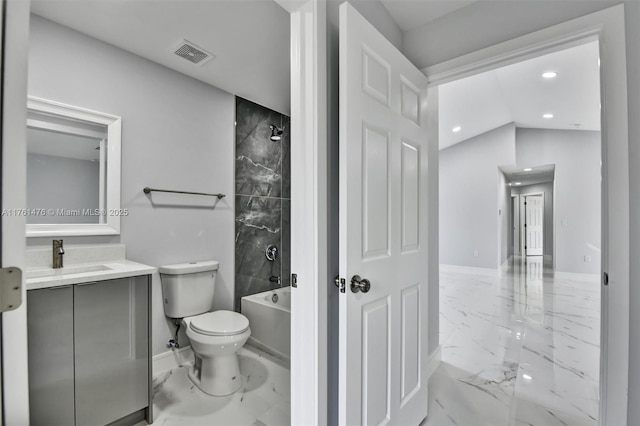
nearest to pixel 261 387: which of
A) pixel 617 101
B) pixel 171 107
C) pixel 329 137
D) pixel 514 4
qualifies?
pixel 329 137

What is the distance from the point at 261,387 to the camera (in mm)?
2176

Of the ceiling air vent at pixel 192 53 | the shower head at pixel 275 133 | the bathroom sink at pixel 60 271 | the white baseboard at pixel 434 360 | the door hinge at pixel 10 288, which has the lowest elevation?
the white baseboard at pixel 434 360

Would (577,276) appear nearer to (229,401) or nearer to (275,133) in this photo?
(275,133)

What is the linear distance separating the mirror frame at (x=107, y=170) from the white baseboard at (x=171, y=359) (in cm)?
106

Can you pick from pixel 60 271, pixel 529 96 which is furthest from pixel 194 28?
pixel 529 96

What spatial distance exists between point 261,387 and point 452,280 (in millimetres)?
4588

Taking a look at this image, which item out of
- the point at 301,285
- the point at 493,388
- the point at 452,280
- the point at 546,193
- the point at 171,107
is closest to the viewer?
the point at 301,285

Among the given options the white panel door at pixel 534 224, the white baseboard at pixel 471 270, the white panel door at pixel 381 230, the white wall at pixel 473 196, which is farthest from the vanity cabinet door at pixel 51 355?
the white panel door at pixel 534 224

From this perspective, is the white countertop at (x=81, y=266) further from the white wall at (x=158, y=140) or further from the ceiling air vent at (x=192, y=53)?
the ceiling air vent at (x=192, y=53)

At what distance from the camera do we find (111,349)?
5.20 ft

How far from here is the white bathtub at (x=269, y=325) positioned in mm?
2658

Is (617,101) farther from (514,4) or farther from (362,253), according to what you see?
(362,253)

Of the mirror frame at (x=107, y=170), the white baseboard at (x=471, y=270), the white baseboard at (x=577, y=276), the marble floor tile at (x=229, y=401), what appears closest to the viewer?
the marble floor tile at (x=229, y=401)

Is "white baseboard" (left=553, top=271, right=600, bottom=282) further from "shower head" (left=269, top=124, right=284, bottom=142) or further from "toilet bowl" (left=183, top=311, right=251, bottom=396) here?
"toilet bowl" (left=183, top=311, right=251, bottom=396)
